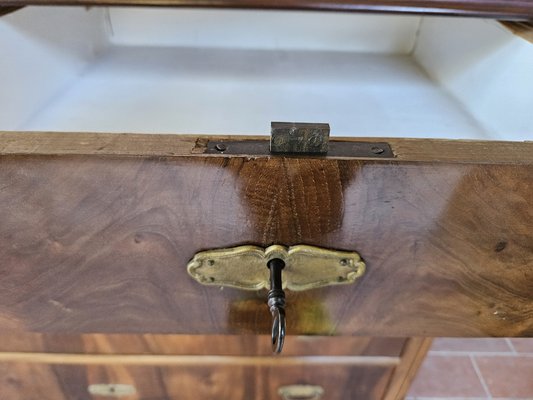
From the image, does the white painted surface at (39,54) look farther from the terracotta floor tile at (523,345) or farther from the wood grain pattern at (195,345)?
the terracotta floor tile at (523,345)

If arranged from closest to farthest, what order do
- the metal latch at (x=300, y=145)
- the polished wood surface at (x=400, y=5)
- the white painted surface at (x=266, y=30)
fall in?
the metal latch at (x=300, y=145)
the polished wood surface at (x=400, y=5)
the white painted surface at (x=266, y=30)

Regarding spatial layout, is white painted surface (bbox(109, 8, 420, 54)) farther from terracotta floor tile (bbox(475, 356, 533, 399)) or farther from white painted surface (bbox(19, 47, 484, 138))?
terracotta floor tile (bbox(475, 356, 533, 399))

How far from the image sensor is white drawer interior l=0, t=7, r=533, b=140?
0.51 meters

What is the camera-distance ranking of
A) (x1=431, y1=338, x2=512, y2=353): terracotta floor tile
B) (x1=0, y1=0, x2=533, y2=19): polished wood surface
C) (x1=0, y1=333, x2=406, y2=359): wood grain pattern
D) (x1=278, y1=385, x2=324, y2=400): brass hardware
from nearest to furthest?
(x1=0, y1=0, x2=533, y2=19): polished wood surface < (x1=0, y1=333, x2=406, y2=359): wood grain pattern < (x1=278, y1=385, x2=324, y2=400): brass hardware < (x1=431, y1=338, x2=512, y2=353): terracotta floor tile

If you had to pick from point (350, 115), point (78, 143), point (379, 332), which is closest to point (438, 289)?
point (379, 332)

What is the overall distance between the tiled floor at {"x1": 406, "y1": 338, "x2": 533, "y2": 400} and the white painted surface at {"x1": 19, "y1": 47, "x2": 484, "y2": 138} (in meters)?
0.75

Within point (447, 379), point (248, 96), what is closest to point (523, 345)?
point (447, 379)

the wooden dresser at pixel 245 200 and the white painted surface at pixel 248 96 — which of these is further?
the white painted surface at pixel 248 96

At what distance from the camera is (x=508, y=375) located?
1107 millimetres

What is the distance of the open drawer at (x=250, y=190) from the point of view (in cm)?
33

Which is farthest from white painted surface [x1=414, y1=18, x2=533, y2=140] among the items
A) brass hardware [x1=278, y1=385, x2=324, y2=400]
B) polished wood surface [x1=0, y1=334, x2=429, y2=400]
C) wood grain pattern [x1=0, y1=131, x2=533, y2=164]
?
brass hardware [x1=278, y1=385, x2=324, y2=400]

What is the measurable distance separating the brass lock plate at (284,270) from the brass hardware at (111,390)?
0.34 metres

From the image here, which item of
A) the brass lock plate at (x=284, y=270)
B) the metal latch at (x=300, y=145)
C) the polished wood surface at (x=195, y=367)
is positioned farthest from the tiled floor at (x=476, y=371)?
the metal latch at (x=300, y=145)

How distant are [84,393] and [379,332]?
1.46ft
